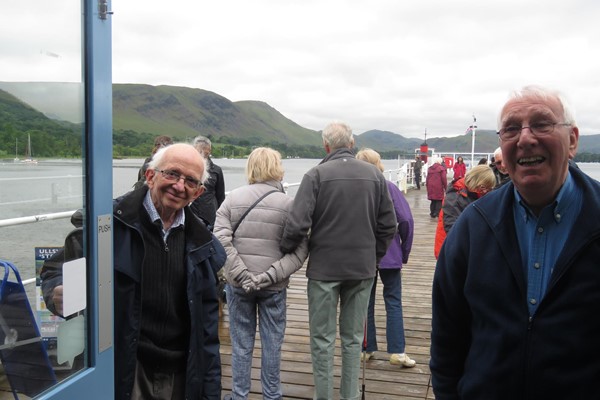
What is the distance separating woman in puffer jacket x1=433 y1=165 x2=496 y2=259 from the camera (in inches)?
157

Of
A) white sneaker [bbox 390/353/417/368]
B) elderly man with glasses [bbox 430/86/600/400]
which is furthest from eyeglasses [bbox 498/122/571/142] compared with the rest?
white sneaker [bbox 390/353/417/368]

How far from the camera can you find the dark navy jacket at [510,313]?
143 centimetres

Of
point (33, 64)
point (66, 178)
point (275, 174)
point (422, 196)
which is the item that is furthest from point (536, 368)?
point (422, 196)

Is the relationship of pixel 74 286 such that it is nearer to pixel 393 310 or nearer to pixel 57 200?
pixel 57 200

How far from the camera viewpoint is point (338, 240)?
3162 millimetres

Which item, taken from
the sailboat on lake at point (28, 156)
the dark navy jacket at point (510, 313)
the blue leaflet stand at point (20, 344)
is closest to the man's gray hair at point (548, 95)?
the dark navy jacket at point (510, 313)

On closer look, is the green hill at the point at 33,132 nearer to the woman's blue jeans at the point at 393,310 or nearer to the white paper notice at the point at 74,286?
the white paper notice at the point at 74,286

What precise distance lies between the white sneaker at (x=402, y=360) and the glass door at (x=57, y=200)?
2733 mm

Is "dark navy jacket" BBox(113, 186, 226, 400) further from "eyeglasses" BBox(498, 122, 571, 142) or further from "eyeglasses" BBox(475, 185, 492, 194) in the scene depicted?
"eyeglasses" BBox(475, 185, 492, 194)

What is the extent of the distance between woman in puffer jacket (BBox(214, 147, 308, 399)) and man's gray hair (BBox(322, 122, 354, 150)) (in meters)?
0.37

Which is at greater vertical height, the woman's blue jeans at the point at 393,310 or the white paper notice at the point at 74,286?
the white paper notice at the point at 74,286

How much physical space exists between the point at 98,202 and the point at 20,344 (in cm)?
48

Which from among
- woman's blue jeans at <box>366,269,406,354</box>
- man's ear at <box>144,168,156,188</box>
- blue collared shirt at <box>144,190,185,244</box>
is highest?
man's ear at <box>144,168,156,188</box>

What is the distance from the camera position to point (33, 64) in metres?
1.41
